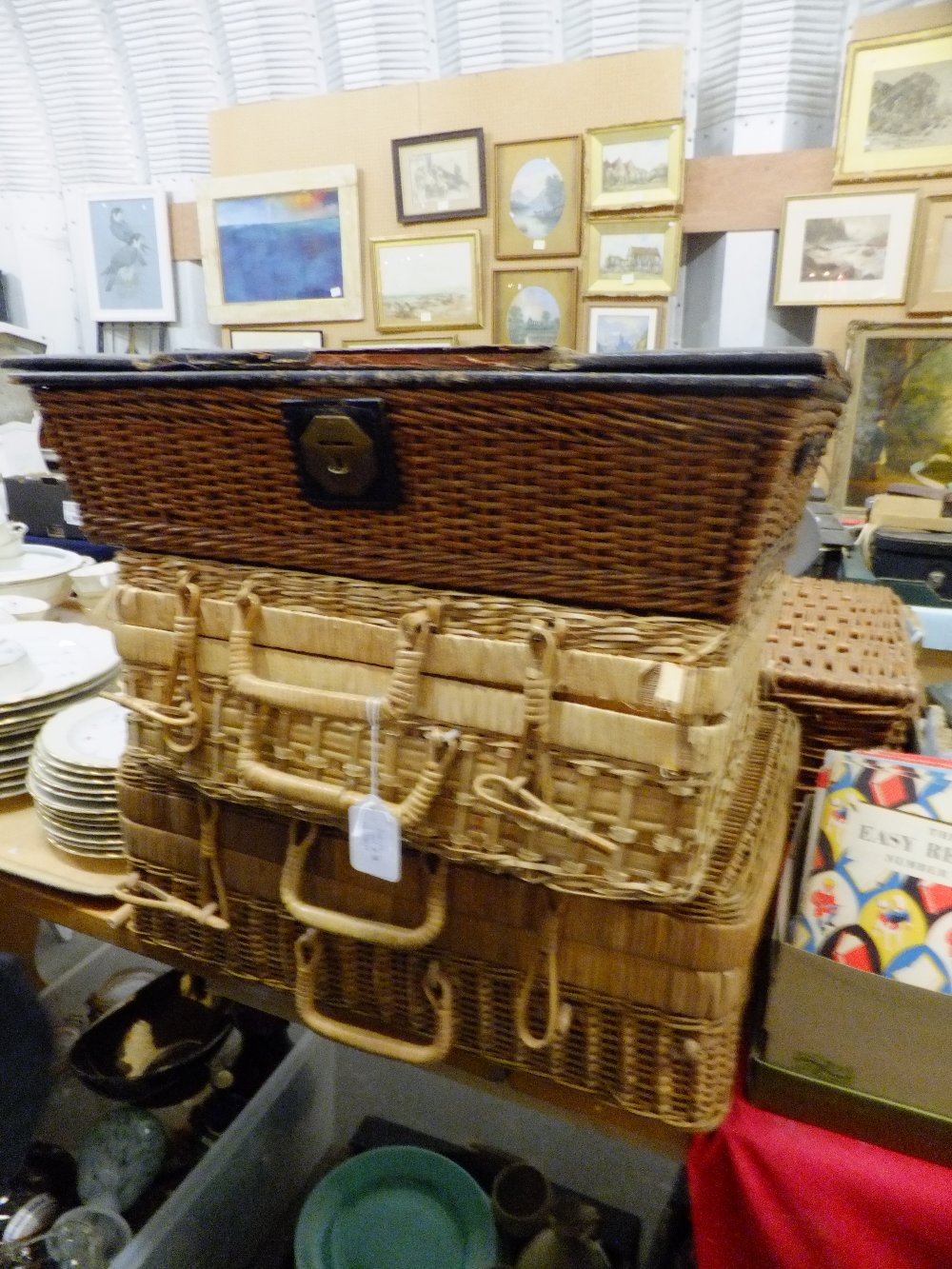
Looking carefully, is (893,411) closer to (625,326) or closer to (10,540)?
(625,326)

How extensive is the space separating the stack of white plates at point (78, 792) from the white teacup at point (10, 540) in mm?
869

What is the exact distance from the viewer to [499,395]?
1.73 ft

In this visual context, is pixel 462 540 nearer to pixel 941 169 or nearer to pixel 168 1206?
pixel 168 1206

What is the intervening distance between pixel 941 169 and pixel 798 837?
6.05 feet

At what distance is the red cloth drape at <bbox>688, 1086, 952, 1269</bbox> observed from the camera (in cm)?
59

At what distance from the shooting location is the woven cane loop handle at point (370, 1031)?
0.67 meters

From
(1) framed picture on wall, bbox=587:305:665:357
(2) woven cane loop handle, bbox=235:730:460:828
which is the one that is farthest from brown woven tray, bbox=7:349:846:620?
(1) framed picture on wall, bbox=587:305:665:357

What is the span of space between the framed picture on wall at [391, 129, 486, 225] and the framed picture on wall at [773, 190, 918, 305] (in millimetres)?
842

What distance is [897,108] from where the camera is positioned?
1.83 meters

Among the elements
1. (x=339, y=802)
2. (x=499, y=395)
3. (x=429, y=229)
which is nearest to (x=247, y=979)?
(x=339, y=802)

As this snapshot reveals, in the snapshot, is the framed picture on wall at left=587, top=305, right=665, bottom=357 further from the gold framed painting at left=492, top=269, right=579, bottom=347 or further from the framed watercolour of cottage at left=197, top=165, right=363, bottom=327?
the framed watercolour of cottage at left=197, top=165, right=363, bottom=327

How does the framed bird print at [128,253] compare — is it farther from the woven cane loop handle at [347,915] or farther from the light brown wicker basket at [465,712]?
the woven cane loop handle at [347,915]

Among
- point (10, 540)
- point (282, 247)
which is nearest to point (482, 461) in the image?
point (10, 540)

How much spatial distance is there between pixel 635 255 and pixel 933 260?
72 cm
